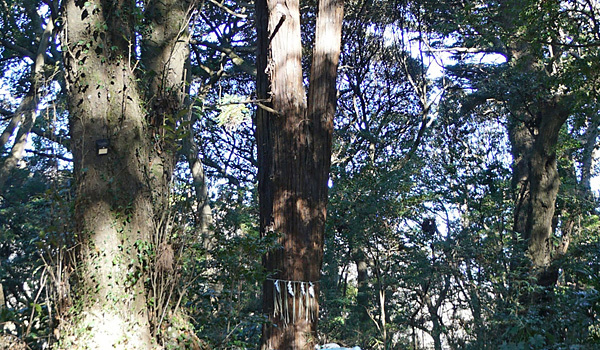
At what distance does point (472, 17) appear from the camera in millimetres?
9117

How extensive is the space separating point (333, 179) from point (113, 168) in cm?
701

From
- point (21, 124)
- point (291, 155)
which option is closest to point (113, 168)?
point (291, 155)

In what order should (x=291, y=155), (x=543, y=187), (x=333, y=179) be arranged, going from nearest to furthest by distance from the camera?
(x=291, y=155), (x=543, y=187), (x=333, y=179)

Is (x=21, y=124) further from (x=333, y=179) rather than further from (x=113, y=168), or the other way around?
(x=113, y=168)

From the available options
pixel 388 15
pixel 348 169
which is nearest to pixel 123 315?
pixel 348 169

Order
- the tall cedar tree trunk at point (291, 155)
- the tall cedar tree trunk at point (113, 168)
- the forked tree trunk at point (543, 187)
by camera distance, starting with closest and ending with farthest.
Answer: the tall cedar tree trunk at point (113, 168), the tall cedar tree trunk at point (291, 155), the forked tree trunk at point (543, 187)

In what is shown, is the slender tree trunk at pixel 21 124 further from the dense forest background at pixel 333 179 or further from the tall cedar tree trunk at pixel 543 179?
the tall cedar tree trunk at pixel 543 179

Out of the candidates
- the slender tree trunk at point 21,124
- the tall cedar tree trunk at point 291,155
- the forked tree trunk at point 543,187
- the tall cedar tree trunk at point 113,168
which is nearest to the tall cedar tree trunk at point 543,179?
the forked tree trunk at point 543,187

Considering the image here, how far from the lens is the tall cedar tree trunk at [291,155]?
567 centimetres

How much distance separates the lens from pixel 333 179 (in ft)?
35.9

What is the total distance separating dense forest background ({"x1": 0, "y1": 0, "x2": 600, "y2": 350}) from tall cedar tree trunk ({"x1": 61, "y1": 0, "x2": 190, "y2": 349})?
0.05 ft

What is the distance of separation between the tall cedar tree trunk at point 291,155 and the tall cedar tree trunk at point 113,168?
1.47 meters

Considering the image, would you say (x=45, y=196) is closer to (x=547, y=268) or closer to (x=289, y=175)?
(x=289, y=175)

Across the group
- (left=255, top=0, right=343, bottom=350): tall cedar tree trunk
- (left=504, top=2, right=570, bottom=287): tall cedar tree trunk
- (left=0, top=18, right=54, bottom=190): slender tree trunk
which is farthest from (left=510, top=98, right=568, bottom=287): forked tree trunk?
(left=0, top=18, right=54, bottom=190): slender tree trunk
